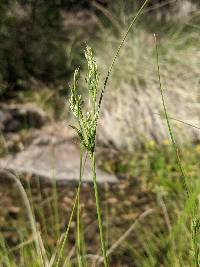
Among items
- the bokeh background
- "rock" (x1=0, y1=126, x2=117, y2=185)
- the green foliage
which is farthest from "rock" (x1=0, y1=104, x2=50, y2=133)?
the green foliage

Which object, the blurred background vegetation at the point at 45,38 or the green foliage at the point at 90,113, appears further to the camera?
the blurred background vegetation at the point at 45,38

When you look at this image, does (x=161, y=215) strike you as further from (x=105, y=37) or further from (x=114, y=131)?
(x=105, y=37)

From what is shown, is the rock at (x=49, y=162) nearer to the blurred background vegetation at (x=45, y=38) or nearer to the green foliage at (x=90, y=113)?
the blurred background vegetation at (x=45, y=38)

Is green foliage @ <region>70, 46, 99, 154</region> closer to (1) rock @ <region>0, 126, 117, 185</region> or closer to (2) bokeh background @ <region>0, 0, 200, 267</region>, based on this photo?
(2) bokeh background @ <region>0, 0, 200, 267</region>

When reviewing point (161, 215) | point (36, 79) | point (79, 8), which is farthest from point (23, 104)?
point (161, 215)

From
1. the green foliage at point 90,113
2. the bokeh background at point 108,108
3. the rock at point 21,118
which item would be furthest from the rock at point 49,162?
the green foliage at point 90,113

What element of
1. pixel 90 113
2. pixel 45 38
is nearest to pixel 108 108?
pixel 45 38

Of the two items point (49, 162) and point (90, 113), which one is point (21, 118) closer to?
point (49, 162)
